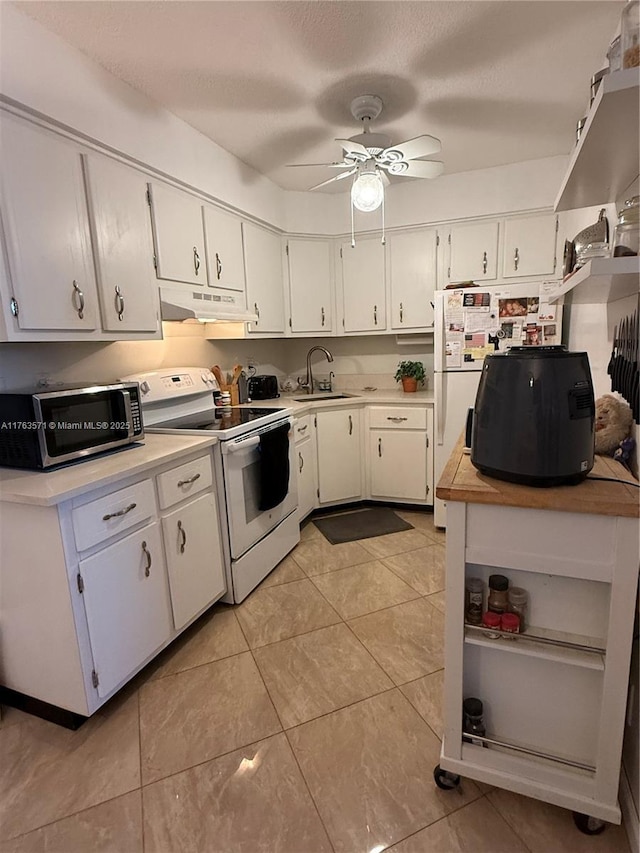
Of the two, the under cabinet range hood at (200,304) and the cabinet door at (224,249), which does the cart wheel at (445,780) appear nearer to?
the under cabinet range hood at (200,304)

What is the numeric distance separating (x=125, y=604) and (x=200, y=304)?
1563mm

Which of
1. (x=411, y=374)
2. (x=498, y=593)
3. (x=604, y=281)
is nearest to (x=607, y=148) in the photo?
(x=604, y=281)

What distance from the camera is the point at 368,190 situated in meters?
2.24

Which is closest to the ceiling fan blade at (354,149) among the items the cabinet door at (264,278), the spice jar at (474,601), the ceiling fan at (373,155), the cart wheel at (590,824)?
the ceiling fan at (373,155)

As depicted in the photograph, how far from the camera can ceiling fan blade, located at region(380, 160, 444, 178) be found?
2.33 meters

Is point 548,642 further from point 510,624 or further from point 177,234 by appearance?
point 177,234

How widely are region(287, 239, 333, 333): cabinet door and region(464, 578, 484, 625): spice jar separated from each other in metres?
2.66

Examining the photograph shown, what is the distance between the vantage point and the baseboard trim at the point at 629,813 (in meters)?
1.13

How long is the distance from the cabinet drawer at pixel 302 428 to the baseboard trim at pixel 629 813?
2.25m

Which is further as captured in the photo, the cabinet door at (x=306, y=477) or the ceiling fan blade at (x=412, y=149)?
the cabinet door at (x=306, y=477)

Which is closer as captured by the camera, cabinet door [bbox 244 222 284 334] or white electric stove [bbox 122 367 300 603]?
white electric stove [bbox 122 367 300 603]

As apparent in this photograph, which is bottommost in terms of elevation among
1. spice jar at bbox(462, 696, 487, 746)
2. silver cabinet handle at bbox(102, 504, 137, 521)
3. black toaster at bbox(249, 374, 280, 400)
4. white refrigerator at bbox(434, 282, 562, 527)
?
spice jar at bbox(462, 696, 487, 746)

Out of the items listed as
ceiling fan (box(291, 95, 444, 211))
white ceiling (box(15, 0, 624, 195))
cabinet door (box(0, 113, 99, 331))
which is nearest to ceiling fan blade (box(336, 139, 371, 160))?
ceiling fan (box(291, 95, 444, 211))

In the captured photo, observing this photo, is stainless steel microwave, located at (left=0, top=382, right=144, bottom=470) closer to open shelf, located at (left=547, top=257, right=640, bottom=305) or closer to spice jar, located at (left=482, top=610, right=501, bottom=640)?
spice jar, located at (left=482, top=610, right=501, bottom=640)
